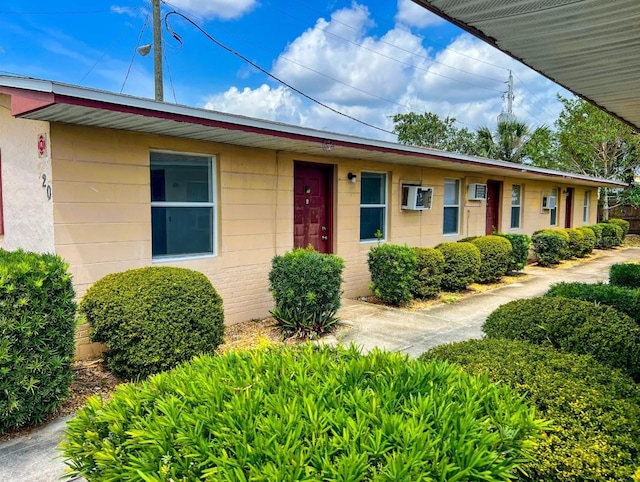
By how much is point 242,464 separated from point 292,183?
609cm

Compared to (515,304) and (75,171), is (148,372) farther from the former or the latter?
(515,304)

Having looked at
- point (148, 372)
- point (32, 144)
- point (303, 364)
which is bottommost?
point (148, 372)

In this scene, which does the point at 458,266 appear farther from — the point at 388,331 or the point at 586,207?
the point at 586,207

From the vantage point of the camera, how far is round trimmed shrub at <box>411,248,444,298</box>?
27.1ft

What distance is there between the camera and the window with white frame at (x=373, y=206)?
871cm

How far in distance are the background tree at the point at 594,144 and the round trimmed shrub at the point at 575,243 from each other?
7661 mm

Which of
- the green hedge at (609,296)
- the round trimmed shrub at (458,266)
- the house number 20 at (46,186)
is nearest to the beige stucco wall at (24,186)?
the house number 20 at (46,186)

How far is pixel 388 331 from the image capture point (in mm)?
6277

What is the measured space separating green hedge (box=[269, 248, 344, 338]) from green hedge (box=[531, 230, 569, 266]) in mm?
9564

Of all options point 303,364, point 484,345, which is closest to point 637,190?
point 484,345

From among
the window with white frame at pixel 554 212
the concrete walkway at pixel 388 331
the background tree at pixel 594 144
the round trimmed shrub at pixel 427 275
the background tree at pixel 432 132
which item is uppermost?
the background tree at pixel 432 132

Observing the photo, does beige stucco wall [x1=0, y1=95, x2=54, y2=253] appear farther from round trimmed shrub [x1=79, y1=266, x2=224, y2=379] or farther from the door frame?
the door frame

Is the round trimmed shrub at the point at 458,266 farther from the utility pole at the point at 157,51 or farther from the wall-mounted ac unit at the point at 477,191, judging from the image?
the utility pole at the point at 157,51

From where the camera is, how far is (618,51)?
3.18 m
